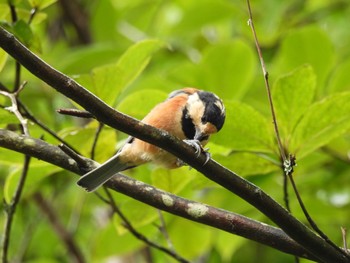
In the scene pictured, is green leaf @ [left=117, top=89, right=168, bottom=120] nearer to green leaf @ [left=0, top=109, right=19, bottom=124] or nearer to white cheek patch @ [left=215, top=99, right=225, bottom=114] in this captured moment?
white cheek patch @ [left=215, top=99, right=225, bottom=114]

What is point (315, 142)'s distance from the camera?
67.1 inches

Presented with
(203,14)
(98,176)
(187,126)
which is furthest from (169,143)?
(203,14)

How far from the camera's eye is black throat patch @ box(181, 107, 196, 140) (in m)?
1.87

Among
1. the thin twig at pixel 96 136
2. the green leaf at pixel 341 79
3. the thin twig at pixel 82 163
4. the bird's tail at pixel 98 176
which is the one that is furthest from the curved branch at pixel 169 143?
the green leaf at pixel 341 79

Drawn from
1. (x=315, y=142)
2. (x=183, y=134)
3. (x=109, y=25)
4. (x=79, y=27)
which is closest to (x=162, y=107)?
(x=183, y=134)

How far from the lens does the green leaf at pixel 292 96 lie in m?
Result: 1.67

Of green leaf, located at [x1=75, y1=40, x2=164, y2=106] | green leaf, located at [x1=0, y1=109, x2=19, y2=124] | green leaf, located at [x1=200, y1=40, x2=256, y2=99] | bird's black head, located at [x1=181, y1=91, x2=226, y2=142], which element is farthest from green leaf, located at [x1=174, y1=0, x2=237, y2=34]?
green leaf, located at [x1=0, y1=109, x2=19, y2=124]

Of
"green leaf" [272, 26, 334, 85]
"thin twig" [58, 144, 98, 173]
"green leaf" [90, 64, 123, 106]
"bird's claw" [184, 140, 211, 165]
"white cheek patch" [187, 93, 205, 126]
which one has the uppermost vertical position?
"green leaf" [272, 26, 334, 85]

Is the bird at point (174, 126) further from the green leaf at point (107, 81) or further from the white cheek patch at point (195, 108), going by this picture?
the green leaf at point (107, 81)

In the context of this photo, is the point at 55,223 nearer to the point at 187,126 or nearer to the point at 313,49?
the point at 187,126

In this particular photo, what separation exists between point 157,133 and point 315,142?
1.97ft

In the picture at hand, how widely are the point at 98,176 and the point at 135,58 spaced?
351 millimetres

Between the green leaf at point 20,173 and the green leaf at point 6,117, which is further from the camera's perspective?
the green leaf at point 20,173

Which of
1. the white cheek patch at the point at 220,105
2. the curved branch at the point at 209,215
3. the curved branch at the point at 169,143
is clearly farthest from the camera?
the white cheek patch at the point at 220,105
